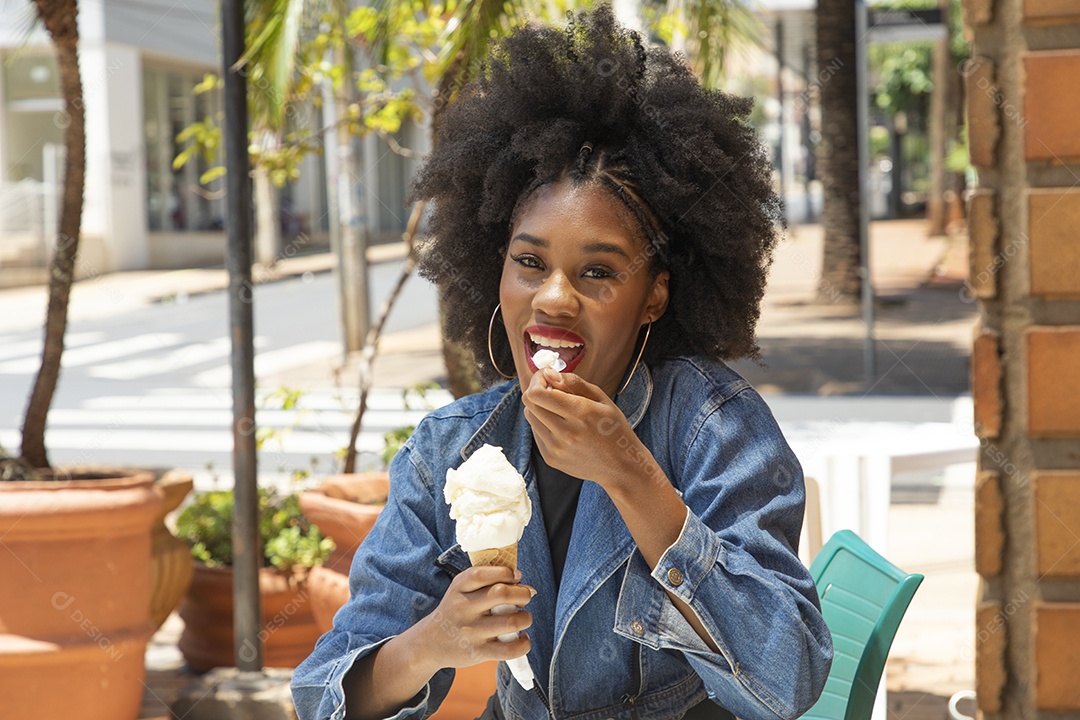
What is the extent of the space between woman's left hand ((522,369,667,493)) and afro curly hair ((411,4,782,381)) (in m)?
0.40

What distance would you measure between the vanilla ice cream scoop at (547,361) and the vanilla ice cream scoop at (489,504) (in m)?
0.14

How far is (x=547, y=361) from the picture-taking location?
5.89 feet

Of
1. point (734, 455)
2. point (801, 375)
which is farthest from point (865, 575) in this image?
point (801, 375)

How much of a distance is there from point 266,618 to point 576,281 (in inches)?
124

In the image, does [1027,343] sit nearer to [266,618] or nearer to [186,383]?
[266,618]

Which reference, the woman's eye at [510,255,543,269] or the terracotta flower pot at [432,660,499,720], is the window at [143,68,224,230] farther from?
the woman's eye at [510,255,543,269]

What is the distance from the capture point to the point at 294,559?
4.65 metres

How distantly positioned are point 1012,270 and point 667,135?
676mm

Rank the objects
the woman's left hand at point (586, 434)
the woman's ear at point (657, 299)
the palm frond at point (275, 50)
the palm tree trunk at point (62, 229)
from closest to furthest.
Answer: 1. the woman's left hand at point (586, 434)
2. the woman's ear at point (657, 299)
3. the palm tree trunk at point (62, 229)
4. the palm frond at point (275, 50)

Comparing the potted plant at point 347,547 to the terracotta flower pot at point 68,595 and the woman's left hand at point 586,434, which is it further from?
the woman's left hand at point 586,434

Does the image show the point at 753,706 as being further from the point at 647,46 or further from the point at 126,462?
the point at 126,462

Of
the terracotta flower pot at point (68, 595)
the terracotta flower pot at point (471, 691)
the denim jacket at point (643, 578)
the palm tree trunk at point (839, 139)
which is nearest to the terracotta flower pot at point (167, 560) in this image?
the terracotta flower pot at point (68, 595)

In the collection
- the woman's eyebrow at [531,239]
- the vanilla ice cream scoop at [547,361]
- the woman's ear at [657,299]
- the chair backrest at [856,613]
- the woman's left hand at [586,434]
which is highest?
the woman's eyebrow at [531,239]

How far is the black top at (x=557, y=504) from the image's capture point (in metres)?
1.99
